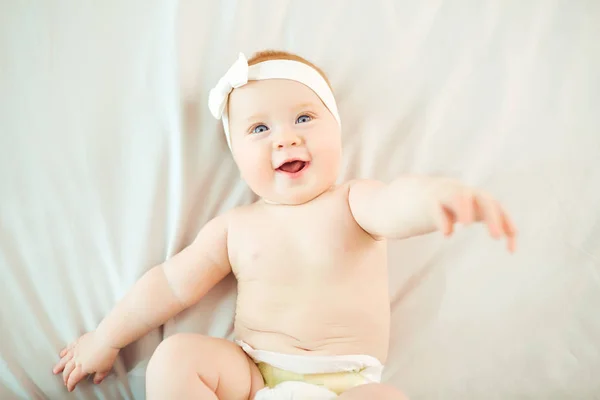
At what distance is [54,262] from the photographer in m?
0.92

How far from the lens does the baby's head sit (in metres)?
0.85

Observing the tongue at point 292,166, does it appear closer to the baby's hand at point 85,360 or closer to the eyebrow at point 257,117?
the eyebrow at point 257,117

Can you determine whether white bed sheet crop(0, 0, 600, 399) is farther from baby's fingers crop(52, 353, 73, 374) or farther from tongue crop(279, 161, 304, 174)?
tongue crop(279, 161, 304, 174)

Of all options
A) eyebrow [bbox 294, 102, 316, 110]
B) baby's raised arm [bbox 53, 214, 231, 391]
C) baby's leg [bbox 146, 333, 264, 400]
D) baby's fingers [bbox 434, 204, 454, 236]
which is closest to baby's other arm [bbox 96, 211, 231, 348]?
baby's raised arm [bbox 53, 214, 231, 391]

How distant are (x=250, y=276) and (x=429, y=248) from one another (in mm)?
316

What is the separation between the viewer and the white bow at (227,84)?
34.2 inches

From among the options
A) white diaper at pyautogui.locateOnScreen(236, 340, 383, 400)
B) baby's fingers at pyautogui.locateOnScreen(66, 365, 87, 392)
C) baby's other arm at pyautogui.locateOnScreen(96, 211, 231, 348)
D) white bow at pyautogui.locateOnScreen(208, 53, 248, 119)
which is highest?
white bow at pyautogui.locateOnScreen(208, 53, 248, 119)

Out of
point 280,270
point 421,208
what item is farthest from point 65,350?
point 421,208

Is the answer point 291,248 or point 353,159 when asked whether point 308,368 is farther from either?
point 353,159

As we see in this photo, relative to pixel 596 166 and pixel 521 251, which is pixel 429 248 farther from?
pixel 596 166

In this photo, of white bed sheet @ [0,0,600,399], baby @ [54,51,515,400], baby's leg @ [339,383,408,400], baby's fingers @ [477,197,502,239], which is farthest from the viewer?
white bed sheet @ [0,0,600,399]

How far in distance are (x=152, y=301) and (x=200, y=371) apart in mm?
169

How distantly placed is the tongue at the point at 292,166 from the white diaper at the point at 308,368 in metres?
0.28

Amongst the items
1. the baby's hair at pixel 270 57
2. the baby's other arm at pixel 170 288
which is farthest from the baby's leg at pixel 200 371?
the baby's hair at pixel 270 57
